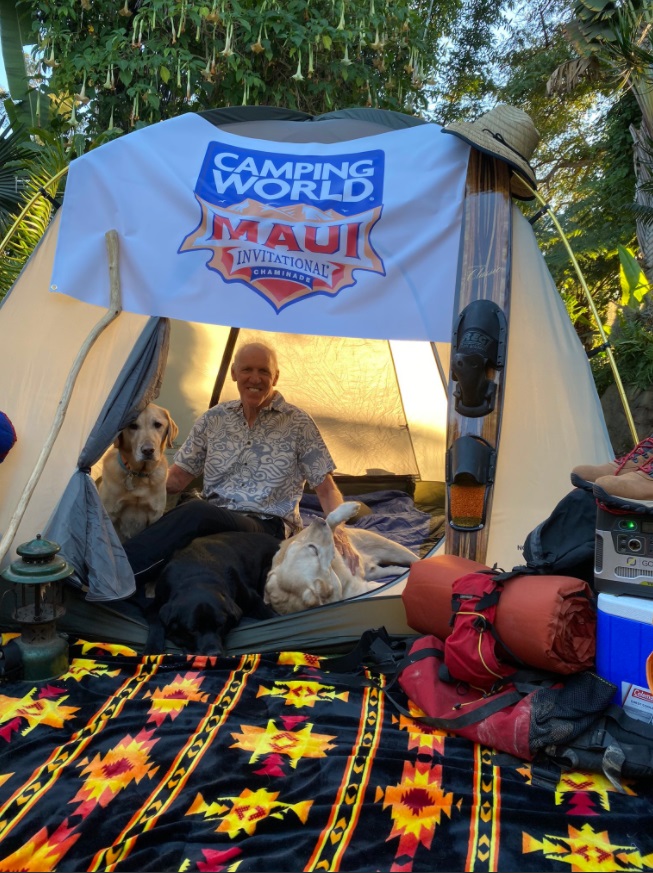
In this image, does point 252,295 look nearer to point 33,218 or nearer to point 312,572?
point 312,572

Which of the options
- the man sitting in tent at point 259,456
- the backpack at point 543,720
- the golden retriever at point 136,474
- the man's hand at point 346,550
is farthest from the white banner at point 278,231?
the backpack at point 543,720

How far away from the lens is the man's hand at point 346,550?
12.2 feet

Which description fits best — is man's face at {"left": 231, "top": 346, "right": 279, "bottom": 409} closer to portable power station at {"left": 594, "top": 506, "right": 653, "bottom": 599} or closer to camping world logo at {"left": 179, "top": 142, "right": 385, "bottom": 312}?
camping world logo at {"left": 179, "top": 142, "right": 385, "bottom": 312}

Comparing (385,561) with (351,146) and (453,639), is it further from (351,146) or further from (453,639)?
(351,146)

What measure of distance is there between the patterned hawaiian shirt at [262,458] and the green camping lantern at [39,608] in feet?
3.99

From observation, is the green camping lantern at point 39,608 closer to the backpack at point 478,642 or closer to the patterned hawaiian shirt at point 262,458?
the patterned hawaiian shirt at point 262,458

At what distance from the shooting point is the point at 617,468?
8.47 feet

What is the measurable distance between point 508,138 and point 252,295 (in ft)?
4.34

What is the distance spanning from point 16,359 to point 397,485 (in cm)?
292

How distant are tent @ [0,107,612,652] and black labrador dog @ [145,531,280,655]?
0.12m

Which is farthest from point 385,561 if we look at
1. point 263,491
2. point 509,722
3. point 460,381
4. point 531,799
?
point 531,799

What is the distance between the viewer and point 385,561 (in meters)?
4.14

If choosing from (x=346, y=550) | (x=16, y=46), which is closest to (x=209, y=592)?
(x=346, y=550)

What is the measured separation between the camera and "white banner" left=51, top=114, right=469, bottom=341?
3.46 metres
